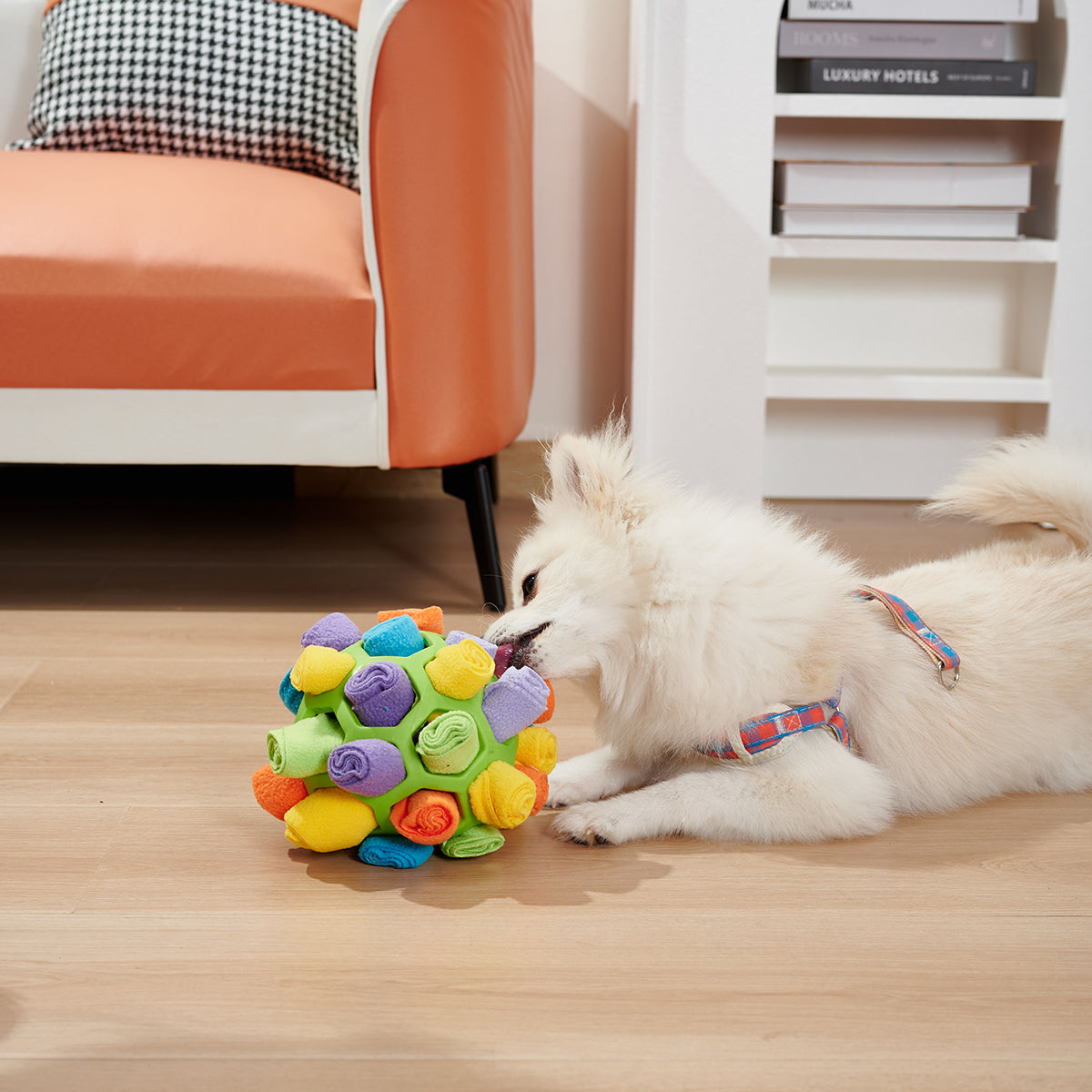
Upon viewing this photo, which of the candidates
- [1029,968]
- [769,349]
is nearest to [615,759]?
[1029,968]

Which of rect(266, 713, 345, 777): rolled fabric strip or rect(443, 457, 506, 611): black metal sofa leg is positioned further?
rect(443, 457, 506, 611): black metal sofa leg

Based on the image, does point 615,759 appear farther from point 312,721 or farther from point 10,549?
point 10,549

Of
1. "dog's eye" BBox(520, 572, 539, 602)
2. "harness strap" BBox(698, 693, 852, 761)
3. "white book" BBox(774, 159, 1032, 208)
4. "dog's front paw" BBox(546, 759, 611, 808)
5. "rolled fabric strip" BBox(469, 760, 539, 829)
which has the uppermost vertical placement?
"white book" BBox(774, 159, 1032, 208)

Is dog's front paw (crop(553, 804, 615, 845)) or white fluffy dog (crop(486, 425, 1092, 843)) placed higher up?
white fluffy dog (crop(486, 425, 1092, 843))

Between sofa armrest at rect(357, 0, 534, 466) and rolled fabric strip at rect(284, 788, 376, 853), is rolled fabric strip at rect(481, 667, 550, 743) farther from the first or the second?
sofa armrest at rect(357, 0, 534, 466)

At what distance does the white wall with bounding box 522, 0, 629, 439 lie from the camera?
2332 mm

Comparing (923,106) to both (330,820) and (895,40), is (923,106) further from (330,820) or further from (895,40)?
(330,820)

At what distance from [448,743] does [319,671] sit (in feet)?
0.41

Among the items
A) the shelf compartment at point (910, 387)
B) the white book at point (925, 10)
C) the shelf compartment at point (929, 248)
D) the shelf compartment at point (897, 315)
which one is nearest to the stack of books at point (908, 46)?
the white book at point (925, 10)

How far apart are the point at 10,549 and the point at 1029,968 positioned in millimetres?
1764

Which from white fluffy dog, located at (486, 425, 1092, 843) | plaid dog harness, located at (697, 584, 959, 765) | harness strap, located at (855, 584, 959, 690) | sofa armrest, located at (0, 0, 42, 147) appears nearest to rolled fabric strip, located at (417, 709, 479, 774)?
white fluffy dog, located at (486, 425, 1092, 843)

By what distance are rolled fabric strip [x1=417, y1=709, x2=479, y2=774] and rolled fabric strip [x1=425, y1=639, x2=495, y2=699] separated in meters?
0.02

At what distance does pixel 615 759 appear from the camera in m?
1.08

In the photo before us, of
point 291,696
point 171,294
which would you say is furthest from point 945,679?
point 171,294
